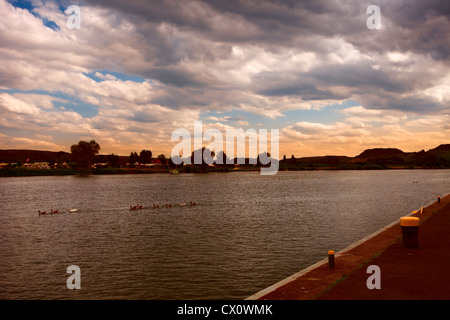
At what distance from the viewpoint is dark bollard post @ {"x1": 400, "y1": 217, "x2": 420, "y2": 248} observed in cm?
1846

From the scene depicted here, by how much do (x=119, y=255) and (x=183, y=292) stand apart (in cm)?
989

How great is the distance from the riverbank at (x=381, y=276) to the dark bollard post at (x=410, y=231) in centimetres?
34

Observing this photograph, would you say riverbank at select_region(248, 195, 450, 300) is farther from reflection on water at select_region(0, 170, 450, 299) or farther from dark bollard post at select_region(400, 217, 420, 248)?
reflection on water at select_region(0, 170, 450, 299)

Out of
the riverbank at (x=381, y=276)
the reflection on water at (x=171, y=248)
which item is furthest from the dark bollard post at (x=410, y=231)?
the reflection on water at (x=171, y=248)

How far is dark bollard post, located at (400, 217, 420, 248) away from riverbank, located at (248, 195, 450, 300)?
34 centimetres

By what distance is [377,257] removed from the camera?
17.5 meters

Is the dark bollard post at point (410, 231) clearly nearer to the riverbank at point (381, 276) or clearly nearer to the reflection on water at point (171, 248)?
the riverbank at point (381, 276)

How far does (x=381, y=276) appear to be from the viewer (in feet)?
46.4

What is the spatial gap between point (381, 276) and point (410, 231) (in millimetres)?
6005

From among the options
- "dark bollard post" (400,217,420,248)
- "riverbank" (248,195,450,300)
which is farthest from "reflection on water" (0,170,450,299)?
"dark bollard post" (400,217,420,248)

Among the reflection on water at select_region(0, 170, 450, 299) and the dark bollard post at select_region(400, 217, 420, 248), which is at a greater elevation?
the dark bollard post at select_region(400, 217, 420, 248)
